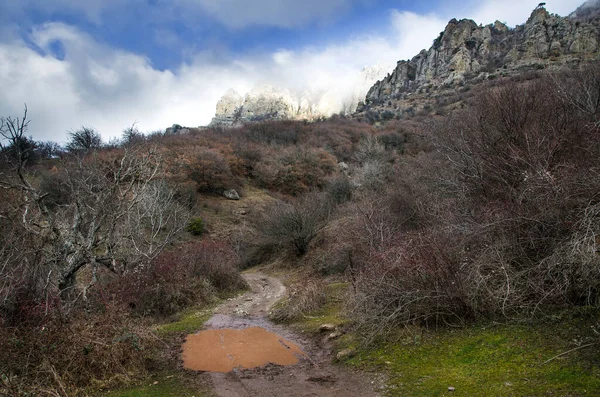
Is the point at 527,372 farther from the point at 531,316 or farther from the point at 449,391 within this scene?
the point at 531,316

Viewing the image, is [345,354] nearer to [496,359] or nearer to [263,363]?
[263,363]

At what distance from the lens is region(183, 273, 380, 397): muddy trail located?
6273mm

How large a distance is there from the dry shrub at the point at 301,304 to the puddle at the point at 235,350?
1.55m

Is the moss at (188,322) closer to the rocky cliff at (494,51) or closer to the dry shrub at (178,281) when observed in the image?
the dry shrub at (178,281)

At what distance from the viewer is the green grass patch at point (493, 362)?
4.66 m

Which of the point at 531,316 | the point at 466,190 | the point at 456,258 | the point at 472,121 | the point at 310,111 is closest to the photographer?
the point at 531,316

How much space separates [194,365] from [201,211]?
28129 mm

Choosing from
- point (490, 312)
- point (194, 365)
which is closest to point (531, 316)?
point (490, 312)

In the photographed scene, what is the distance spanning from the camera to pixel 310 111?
133375 millimetres

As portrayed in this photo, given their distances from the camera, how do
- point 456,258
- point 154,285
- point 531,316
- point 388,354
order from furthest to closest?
point 154,285 < point 456,258 < point 388,354 < point 531,316

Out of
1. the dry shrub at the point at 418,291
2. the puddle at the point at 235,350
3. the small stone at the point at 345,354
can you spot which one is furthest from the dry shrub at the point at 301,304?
the small stone at the point at 345,354

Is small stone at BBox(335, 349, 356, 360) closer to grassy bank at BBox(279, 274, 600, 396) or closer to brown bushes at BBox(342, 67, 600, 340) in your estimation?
grassy bank at BBox(279, 274, 600, 396)

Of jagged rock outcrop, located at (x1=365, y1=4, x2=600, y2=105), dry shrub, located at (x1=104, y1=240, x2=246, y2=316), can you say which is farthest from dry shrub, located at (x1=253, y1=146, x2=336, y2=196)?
jagged rock outcrop, located at (x1=365, y1=4, x2=600, y2=105)

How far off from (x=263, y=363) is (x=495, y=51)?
3613 inches
